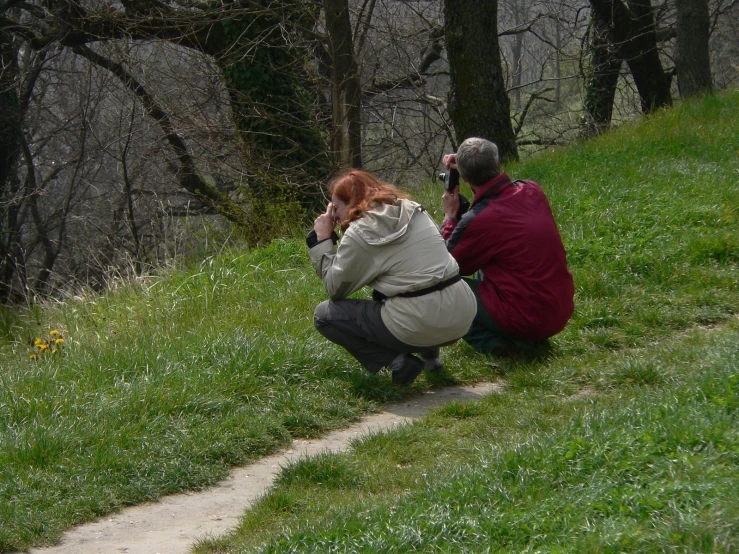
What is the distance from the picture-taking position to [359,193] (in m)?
5.57

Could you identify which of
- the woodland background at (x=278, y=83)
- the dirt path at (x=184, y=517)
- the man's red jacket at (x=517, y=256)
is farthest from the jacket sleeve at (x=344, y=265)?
the woodland background at (x=278, y=83)

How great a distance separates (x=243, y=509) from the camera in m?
4.19

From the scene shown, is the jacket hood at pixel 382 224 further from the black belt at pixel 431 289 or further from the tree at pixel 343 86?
the tree at pixel 343 86

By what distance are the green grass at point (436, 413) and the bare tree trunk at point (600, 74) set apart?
5985 mm

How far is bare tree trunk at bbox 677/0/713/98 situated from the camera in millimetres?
12758

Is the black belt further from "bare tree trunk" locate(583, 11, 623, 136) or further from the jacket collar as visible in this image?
"bare tree trunk" locate(583, 11, 623, 136)

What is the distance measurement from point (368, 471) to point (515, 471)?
3.25 ft

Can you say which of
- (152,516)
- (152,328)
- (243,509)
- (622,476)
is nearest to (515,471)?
(622,476)

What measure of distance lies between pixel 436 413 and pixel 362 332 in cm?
79

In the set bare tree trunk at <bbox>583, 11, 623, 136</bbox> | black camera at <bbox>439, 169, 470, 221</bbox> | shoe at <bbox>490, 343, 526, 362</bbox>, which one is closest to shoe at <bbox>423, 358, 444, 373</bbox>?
shoe at <bbox>490, 343, 526, 362</bbox>

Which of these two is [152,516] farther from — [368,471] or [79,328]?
[79,328]

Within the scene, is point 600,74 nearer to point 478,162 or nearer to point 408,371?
point 478,162

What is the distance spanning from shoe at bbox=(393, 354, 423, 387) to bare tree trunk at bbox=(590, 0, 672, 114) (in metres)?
10.4

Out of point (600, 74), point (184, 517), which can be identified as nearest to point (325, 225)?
point (184, 517)
